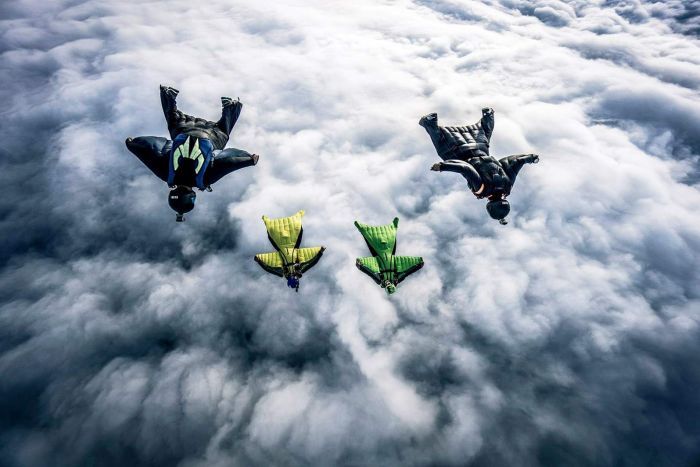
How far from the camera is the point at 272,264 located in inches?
662

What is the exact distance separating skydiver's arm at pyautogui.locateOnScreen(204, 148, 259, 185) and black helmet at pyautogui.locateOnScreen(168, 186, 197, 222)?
102 centimetres

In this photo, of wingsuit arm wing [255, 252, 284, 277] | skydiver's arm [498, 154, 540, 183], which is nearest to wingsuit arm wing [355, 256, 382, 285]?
wingsuit arm wing [255, 252, 284, 277]

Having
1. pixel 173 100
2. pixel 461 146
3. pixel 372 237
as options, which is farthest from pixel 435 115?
pixel 173 100

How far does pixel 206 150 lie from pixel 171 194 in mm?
2570

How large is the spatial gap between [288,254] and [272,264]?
0.96 metres

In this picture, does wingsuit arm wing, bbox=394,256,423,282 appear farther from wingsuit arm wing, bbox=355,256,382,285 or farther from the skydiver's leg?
the skydiver's leg

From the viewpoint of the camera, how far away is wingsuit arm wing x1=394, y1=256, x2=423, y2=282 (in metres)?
17.5

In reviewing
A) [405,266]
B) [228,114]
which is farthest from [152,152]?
[405,266]

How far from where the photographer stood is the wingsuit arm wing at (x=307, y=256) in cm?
1686

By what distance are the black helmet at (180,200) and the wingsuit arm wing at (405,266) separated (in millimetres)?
10542

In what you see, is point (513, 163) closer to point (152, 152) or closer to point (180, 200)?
point (180, 200)

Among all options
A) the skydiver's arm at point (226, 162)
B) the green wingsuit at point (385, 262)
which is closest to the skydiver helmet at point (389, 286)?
the green wingsuit at point (385, 262)

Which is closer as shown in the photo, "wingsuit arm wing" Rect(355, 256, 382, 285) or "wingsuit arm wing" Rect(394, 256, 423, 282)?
"wingsuit arm wing" Rect(355, 256, 382, 285)

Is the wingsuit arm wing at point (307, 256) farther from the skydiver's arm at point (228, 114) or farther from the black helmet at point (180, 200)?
the skydiver's arm at point (228, 114)
